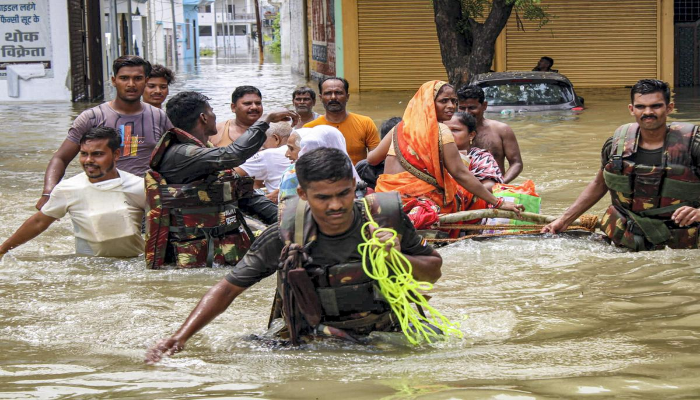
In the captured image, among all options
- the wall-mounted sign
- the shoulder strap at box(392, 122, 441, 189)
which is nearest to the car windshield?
the shoulder strap at box(392, 122, 441, 189)

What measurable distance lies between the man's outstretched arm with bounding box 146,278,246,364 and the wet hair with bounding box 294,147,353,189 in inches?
22.4

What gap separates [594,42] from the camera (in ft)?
77.8

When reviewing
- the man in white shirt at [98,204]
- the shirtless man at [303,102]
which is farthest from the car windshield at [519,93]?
the man in white shirt at [98,204]

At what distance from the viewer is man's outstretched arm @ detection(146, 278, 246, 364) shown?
3.89 metres

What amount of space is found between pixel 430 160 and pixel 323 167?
2999 mm

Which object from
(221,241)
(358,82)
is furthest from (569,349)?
(358,82)

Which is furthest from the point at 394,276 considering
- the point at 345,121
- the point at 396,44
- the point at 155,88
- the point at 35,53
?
the point at 396,44

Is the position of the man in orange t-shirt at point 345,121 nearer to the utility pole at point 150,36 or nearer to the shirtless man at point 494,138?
the shirtless man at point 494,138

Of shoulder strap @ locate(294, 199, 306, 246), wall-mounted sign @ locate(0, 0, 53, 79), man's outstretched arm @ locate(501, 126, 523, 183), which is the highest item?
wall-mounted sign @ locate(0, 0, 53, 79)

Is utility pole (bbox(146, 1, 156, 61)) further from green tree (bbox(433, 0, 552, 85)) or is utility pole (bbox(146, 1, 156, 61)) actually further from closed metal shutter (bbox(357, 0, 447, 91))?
green tree (bbox(433, 0, 552, 85))

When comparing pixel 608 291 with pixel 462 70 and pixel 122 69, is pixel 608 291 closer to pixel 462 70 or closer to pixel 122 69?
pixel 122 69

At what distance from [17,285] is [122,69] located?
1770 millimetres

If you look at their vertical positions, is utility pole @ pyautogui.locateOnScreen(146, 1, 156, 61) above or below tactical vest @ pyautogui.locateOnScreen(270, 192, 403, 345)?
above

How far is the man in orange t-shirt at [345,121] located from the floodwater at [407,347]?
1681mm
